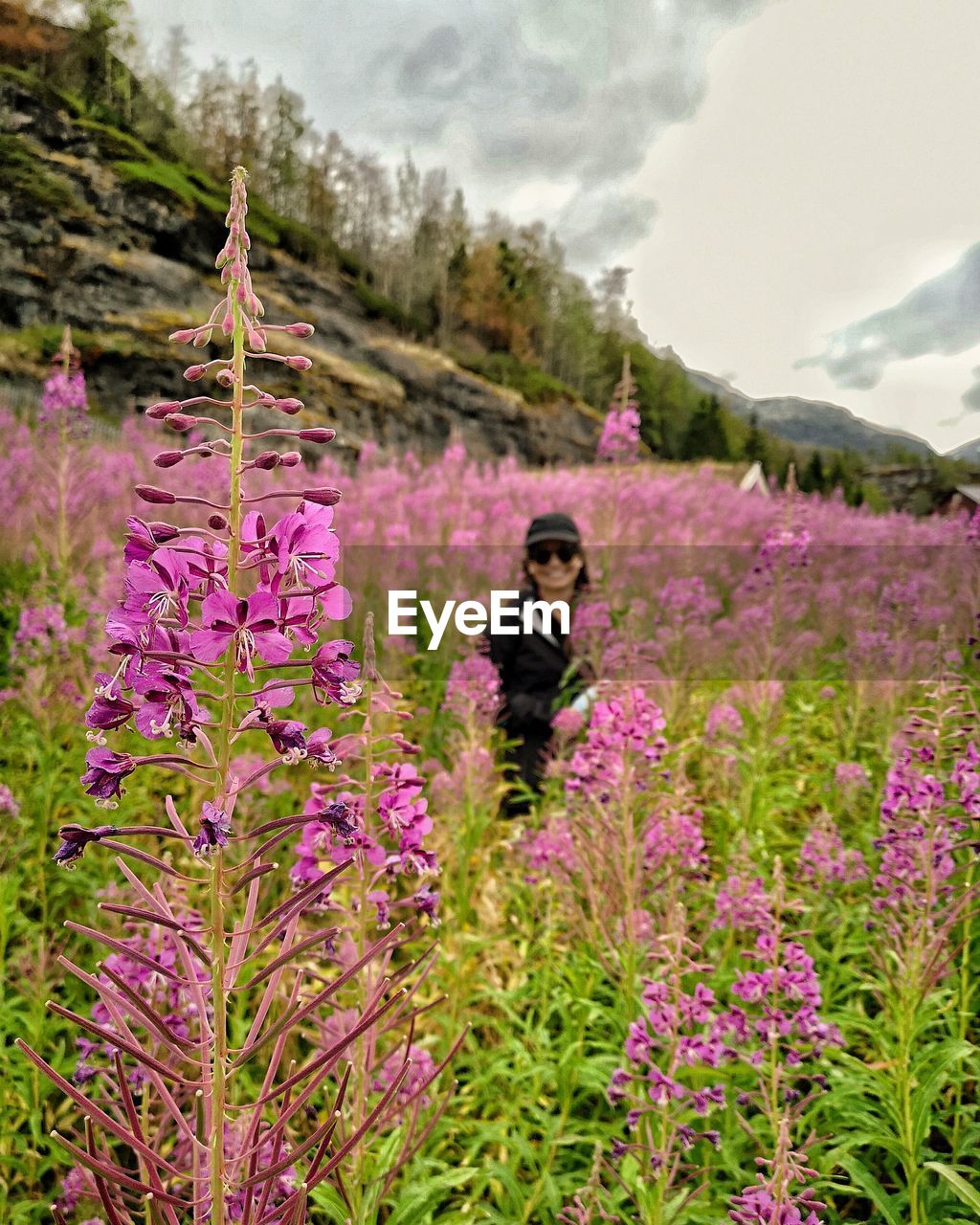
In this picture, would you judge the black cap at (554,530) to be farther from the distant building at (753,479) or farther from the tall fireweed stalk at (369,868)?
the distant building at (753,479)

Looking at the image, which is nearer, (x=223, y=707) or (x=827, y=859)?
(x=223, y=707)

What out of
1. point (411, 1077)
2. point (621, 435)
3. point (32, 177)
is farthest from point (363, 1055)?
point (32, 177)

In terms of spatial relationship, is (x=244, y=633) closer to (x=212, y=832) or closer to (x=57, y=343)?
(x=212, y=832)

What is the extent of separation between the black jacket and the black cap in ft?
1.63

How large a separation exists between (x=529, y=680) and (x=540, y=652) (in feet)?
0.75

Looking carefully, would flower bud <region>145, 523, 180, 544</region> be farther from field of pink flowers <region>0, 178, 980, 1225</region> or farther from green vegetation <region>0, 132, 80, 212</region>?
green vegetation <region>0, 132, 80, 212</region>

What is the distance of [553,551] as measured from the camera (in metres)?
5.71

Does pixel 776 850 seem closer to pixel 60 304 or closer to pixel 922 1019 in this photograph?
pixel 922 1019

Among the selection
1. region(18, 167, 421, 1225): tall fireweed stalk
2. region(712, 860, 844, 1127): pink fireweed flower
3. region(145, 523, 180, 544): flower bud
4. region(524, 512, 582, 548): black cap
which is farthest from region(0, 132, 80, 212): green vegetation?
region(712, 860, 844, 1127): pink fireweed flower

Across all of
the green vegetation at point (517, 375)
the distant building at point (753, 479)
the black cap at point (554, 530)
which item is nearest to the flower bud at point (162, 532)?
the black cap at point (554, 530)

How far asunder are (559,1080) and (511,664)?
10.8ft

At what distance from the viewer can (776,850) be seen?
4.24 meters

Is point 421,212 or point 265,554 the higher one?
point 421,212

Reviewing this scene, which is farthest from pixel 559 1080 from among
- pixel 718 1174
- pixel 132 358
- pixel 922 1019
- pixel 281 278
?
pixel 281 278
